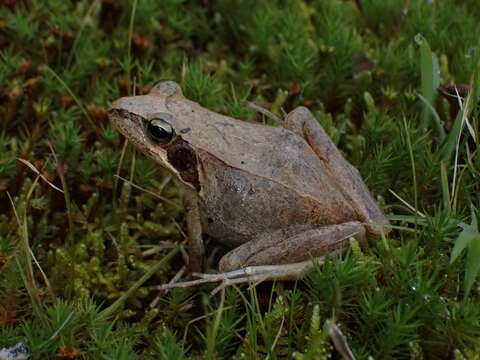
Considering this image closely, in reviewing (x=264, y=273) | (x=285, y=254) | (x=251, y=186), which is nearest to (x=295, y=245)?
(x=285, y=254)

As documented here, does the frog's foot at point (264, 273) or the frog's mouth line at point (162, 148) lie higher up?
the frog's mouth line at point (162, 148)

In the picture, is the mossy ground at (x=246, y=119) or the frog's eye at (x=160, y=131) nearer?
the mossy ground at (x=246, y=119)

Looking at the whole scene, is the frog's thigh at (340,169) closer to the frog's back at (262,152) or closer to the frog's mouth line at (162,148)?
the frog's back at (262,152)

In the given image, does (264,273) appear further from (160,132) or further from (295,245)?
(160,132)

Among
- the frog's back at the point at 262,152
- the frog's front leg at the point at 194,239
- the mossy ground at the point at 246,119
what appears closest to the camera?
the mossy ground at the point at 246,119

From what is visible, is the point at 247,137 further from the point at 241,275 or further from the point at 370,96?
the point at 370,96

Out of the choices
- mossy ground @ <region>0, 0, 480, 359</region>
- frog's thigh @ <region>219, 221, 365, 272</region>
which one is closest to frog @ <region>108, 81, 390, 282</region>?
frog's thigh @ <region>219, 221, 365, 272</region>

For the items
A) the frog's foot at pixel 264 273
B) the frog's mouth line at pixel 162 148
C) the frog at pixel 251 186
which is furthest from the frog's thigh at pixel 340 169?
the frog's mouth line at pixel 162 148
